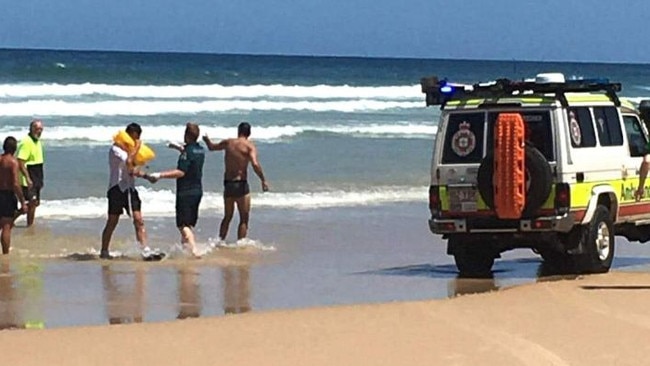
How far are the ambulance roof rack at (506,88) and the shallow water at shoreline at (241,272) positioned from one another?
68.6 inches

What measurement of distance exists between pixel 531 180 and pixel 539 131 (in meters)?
0.51

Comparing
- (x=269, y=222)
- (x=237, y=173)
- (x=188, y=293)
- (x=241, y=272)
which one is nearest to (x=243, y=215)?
(x=237, y=173)

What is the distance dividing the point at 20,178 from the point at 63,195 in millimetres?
3685

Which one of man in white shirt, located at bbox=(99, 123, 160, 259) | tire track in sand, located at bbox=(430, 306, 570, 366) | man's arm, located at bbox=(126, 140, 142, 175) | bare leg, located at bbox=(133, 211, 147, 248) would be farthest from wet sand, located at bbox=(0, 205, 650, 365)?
man's arm, located at bbox=(126, 140, 142, 175)

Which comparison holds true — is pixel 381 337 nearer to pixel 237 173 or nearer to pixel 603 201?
pixel 603 201

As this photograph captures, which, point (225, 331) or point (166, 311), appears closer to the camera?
point (225, 331)

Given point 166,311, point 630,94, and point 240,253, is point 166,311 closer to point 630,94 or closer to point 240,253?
point 240,253

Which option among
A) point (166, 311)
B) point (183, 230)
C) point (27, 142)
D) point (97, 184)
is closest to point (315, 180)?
point (97, 184)

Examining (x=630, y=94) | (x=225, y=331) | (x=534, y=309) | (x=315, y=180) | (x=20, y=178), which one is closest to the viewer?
(x=225, y=331)

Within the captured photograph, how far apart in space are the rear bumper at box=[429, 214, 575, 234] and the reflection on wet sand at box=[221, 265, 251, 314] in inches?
74.4

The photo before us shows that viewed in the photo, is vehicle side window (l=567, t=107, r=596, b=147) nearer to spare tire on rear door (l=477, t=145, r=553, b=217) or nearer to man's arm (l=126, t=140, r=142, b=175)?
spare tire on rear door (l=477, t=145, r=553, b=217)

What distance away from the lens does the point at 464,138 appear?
1269 cm

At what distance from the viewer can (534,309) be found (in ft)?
33.8

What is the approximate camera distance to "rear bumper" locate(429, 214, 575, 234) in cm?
1236
